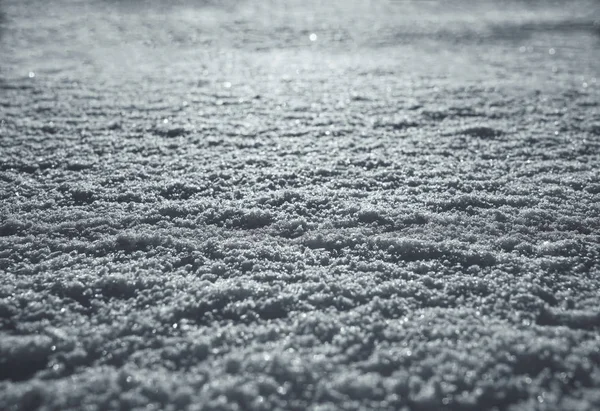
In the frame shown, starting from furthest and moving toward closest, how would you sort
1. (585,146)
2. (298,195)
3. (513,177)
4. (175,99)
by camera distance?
(175,99) < (585,146) < (513,177) < (298,195)

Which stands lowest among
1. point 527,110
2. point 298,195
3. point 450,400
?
point 450,400

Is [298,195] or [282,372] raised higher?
[298,195]

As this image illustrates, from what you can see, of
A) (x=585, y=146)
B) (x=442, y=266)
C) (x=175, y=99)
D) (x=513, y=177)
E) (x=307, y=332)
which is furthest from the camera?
(x=175, y=99)

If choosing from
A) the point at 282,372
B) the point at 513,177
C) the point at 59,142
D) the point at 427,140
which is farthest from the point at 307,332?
the point at 59,142

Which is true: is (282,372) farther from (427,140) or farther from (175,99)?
(175,99)

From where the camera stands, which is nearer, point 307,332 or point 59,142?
point 307,332

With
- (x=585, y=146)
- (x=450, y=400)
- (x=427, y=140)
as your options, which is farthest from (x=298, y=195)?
(x=585, y=146)
